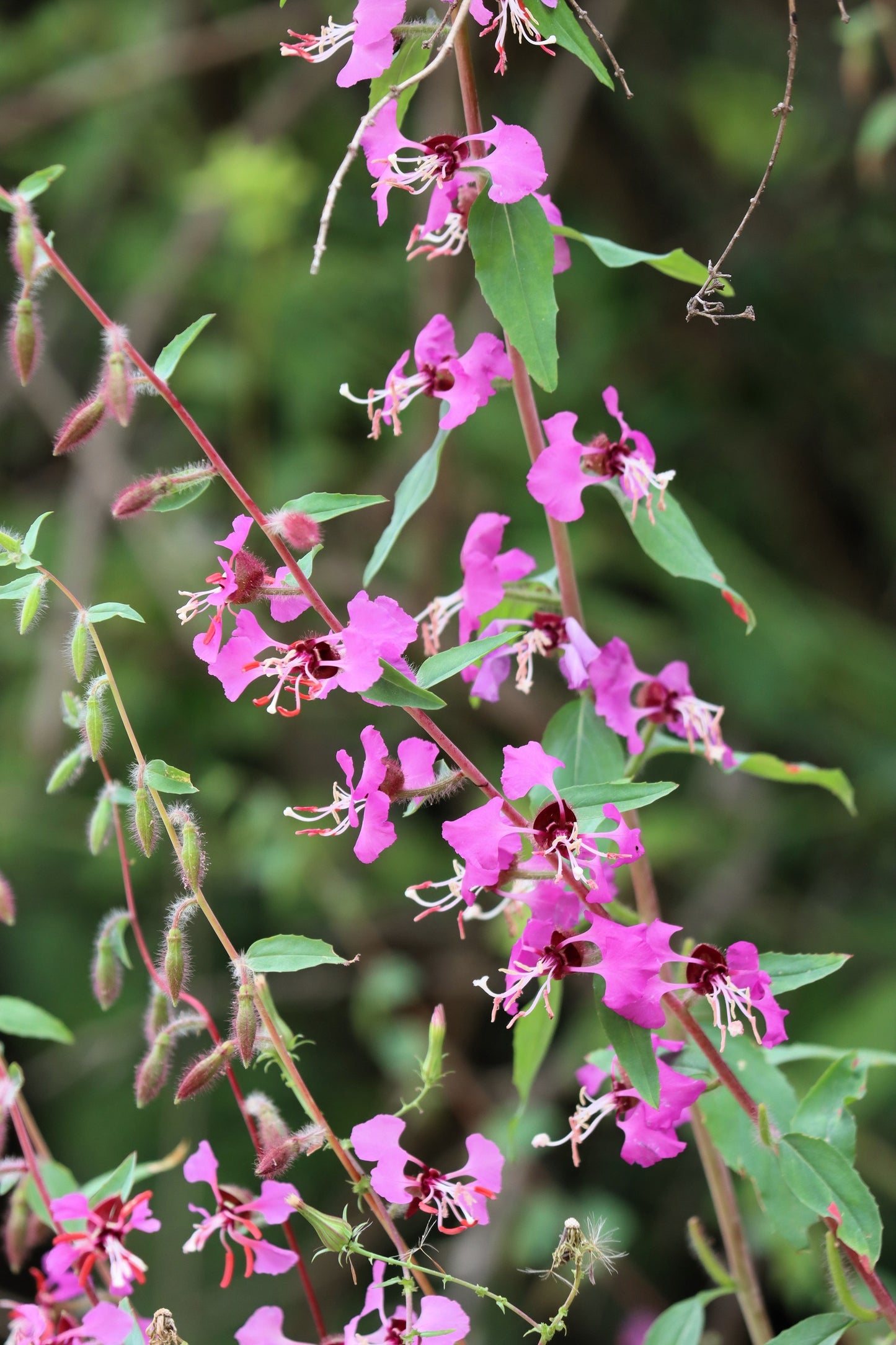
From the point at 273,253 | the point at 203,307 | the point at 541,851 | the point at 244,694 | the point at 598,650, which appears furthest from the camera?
the point at 203,307

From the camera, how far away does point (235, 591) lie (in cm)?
50

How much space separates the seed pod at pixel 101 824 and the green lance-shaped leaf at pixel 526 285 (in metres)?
0.28

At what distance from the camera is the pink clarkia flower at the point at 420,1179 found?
51 cm

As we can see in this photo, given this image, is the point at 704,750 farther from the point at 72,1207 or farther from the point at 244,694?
the point at 244,694

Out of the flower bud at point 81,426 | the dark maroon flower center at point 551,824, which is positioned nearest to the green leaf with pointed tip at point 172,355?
the flower bud at point 81,426

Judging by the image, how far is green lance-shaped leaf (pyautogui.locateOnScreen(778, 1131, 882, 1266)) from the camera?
530 mm

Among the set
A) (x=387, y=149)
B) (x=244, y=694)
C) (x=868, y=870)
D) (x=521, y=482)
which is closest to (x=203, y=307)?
(x=521, y=482)

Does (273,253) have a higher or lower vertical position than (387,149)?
lower

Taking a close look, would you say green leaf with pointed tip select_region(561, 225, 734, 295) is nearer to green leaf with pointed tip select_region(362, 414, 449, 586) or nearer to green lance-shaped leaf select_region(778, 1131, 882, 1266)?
green leaf with pointed tip select_region(362, 414, 449, 586)

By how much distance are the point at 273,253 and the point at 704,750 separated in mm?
1806

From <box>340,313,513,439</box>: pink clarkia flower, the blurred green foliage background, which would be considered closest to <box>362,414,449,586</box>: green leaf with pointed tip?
<box>340,313,513,439</box>: pink clarkia flower

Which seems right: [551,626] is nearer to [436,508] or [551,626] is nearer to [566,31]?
[566,31]

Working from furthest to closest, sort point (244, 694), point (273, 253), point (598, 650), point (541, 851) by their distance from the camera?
point (273, 253), point (244, 694), point (598, 650), point (541, 851)

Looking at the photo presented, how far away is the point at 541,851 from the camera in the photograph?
504 mm
